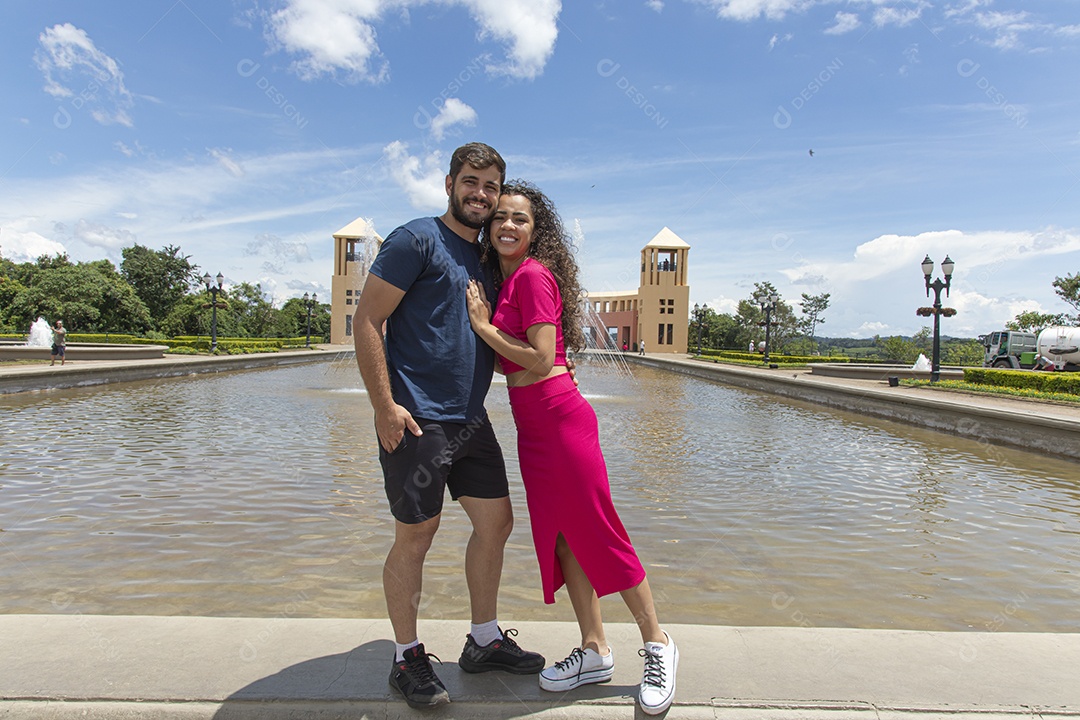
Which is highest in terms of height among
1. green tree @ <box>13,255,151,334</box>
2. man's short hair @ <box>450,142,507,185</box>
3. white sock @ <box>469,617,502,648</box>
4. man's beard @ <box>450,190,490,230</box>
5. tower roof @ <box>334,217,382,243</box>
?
tower roof @ <box>334,217,382,243</box>

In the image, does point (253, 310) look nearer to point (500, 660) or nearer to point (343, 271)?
point (343, 271)

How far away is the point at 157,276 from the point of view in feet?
136

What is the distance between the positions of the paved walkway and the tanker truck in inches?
1093

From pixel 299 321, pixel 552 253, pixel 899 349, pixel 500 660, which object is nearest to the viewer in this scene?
pixel 500 660

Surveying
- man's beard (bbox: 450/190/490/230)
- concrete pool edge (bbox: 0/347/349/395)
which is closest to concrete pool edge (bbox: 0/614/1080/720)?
man's beard (bbox: 450/190/490/230)

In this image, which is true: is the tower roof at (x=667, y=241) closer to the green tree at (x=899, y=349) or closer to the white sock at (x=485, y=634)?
the green tree at (x=899, y=349)

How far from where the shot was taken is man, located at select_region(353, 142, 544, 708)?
206 cm

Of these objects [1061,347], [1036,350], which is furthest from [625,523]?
[1036,350]

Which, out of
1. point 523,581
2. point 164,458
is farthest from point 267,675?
point 164,458

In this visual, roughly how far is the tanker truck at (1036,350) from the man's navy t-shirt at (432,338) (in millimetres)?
28759

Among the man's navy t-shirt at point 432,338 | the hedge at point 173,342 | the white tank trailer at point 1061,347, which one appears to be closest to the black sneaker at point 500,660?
the man's navy t-shirt at point 432,338

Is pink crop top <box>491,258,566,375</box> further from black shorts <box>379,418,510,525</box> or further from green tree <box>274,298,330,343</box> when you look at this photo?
green tree <box>274,298,330,343</box>

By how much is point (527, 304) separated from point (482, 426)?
448mm

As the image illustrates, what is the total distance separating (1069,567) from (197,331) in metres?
45.0
